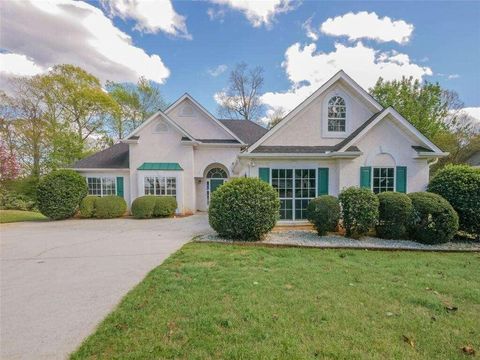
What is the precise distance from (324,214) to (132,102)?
2834 centimetres

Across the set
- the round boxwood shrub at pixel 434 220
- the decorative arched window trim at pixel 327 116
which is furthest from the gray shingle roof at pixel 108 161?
the round boxwood shrub at pixel 434 220

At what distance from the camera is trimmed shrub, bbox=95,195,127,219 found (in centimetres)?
1363

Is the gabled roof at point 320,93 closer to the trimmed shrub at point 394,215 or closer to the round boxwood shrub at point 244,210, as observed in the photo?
the round boxwood shrub at point 244,210

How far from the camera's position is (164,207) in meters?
13.8

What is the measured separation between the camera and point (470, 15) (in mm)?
9336

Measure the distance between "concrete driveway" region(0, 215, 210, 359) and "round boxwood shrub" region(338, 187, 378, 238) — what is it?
5.82 m

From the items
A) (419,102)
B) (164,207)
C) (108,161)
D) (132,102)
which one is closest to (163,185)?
(164,207)

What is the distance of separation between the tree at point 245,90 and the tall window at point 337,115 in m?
20.6

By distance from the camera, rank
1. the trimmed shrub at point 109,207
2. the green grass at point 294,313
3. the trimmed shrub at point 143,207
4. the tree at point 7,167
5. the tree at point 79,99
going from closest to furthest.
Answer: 1. the green grass at point 294,313
2. the trimmed shrub at point 143,207
3. the trimmed shrub at point 109,207
4. the tree at point 7,167
5. the tree at point 79,99

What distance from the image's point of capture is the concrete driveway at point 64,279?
286 centimetres

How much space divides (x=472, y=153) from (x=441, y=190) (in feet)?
96.2

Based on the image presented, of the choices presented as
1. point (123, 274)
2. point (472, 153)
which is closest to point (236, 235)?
point (123, 274)

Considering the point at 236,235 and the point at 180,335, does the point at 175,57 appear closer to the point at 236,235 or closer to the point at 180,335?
the point at 236,235

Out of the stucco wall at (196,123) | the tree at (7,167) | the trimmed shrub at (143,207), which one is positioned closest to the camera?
the trimmed shrub at (143,207)
